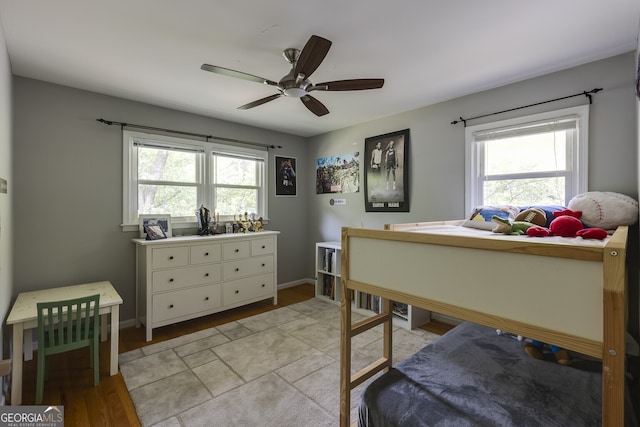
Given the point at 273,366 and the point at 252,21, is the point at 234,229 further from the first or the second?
the point at 252,21

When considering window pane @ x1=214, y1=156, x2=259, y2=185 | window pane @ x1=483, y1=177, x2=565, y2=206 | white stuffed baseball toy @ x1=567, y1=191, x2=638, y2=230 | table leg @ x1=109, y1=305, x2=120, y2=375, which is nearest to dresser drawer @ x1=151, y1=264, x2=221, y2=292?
table leg @ x1=109, y1=305, x2=120, y2=375

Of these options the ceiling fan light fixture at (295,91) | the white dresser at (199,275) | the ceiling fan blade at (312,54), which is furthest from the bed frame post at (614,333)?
the white dresser at (199,275)

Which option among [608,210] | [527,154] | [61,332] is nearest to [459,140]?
[527,154]

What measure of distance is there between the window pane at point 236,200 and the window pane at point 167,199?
348 mm

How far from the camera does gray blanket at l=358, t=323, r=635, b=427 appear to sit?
4.05 feet

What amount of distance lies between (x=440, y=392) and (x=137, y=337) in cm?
285

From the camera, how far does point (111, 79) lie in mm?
2623

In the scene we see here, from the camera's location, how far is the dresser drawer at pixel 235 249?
3410 millimetres

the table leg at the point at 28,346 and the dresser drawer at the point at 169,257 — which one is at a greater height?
the dresser drawer at the point at 169,257

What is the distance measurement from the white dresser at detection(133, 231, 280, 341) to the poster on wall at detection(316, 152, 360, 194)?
1.26 meters

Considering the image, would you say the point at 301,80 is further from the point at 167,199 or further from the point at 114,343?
the point at 114,343

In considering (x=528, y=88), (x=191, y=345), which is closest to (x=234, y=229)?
(x=191, y=345)

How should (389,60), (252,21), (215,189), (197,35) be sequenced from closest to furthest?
(252,21)
(197,35)
(389,60)
(215,189)

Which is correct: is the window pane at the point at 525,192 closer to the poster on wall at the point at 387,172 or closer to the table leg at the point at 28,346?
the poster on wall at the point at 387,172
